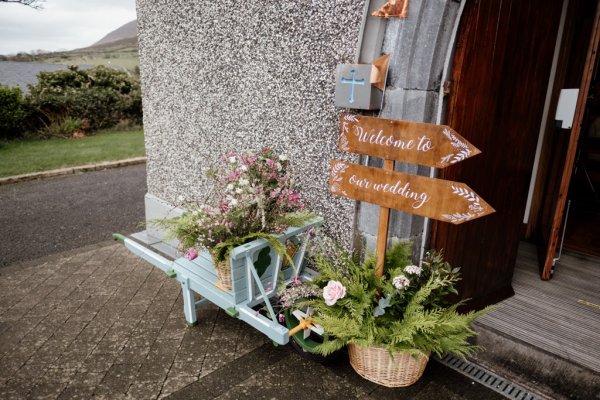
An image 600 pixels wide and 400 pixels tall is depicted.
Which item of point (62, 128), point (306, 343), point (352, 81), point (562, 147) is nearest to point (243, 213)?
point (306, 343)

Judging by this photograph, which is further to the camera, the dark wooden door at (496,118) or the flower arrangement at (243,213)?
the flower arrangement at (243,213)

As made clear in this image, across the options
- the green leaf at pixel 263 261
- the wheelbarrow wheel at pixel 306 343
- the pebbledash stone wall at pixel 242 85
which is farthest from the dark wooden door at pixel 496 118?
the green leaf at pixel 263 261

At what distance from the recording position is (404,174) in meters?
2.29

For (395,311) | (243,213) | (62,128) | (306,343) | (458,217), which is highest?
(458,217)

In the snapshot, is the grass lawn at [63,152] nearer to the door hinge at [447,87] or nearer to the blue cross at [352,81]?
the blue cross at [352,81]

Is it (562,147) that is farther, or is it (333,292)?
(562,147)

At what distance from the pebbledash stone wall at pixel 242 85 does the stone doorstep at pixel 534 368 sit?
4.15 feet

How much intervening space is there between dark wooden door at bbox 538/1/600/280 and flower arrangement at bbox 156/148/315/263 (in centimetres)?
219

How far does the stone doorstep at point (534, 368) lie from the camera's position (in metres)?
2.54

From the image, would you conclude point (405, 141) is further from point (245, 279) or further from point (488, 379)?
point (488, 379)

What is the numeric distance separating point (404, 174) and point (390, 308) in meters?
0.88

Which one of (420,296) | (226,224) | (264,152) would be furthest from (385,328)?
(264,152)

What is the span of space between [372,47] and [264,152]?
4.06 ft

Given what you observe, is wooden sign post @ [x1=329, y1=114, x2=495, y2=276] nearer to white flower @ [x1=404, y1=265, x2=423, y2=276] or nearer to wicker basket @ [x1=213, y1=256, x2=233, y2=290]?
white flower @ [x1=404, y1=265, x2=423, y2=276]
